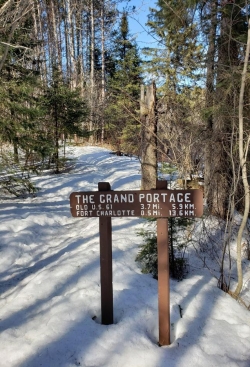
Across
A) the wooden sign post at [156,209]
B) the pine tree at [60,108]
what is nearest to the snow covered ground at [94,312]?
the wooden sign post at [156,209]

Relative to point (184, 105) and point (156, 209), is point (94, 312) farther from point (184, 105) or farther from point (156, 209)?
point (184, 105)

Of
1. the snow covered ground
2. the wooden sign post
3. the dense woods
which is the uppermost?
the dense woods

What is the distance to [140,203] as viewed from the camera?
2932mm

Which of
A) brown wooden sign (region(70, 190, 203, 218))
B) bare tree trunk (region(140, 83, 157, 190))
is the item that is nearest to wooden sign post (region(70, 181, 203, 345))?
brown wooden sign (region(70, 190, 203, 218))

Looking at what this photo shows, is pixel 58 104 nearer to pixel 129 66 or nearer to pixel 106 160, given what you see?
pixel 106 160

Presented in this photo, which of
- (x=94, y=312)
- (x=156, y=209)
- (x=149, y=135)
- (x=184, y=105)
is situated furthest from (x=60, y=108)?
(x=156, y=209)

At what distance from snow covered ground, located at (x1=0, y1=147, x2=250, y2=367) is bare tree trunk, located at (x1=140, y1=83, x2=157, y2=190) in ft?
5.39

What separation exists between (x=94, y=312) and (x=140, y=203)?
1.42 meters

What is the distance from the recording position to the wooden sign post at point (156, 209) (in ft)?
9.36

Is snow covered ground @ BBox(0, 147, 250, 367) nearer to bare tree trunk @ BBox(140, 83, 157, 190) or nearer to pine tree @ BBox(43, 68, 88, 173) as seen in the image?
bare tree trunk @ BBox(140, 83, 157, 190)

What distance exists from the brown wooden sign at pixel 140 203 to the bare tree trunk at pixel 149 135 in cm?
378

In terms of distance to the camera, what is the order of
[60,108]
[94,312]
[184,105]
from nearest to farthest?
[94,312] < [184,105] < [60,108]

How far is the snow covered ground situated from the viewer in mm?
2734

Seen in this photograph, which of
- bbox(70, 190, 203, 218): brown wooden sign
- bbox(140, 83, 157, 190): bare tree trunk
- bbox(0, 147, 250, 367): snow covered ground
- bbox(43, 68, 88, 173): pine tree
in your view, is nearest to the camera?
bbox(0, 147, 250, 367): snow covered ground
